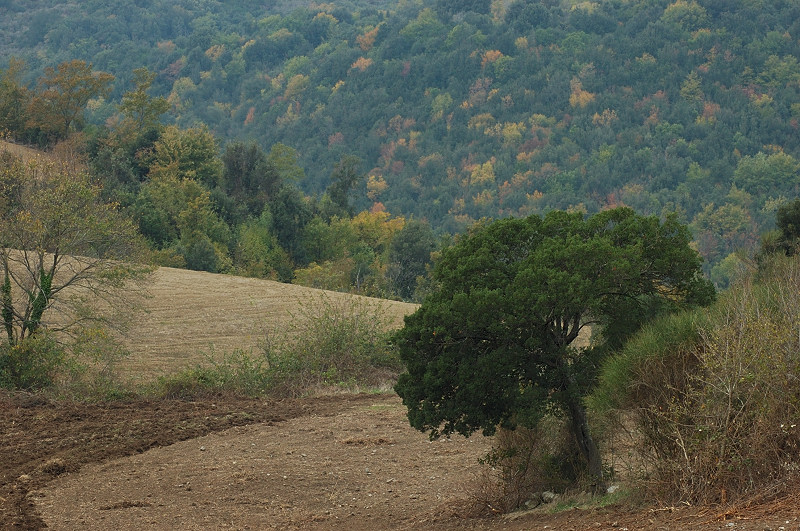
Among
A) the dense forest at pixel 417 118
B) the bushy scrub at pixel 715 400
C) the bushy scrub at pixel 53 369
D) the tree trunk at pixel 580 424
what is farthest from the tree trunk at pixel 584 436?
the dense forest at pixel 417 118

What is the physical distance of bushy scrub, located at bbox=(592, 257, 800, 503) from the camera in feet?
28.5

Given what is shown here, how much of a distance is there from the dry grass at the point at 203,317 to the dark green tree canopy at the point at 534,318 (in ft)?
41.3

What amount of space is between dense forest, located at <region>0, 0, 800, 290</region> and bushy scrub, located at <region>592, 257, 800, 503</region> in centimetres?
4242

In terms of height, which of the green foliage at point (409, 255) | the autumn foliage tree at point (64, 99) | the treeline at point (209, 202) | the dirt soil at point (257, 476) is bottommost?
the dirt soil at point (257, 476)

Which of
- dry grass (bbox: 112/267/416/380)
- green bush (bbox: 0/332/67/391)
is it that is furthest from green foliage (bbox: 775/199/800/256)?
green bush (bbox: 0/332/67/391)

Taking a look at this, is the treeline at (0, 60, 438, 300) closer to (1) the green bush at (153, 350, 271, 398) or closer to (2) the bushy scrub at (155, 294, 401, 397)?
(2) the bushy scrub at (155, 294, 401, 397)

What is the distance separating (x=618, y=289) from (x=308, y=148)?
10770cm

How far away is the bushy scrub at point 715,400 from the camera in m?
A: 8.67

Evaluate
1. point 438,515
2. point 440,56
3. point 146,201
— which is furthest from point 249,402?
point 440,56

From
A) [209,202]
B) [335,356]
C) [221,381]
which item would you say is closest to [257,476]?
[221,381]

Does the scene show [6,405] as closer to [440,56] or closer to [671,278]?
[671,278]

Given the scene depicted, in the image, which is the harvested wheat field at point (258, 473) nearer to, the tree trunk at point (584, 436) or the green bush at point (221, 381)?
the green bush at point (221, 381)

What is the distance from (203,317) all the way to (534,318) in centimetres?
2151

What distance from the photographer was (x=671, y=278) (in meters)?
11.9
